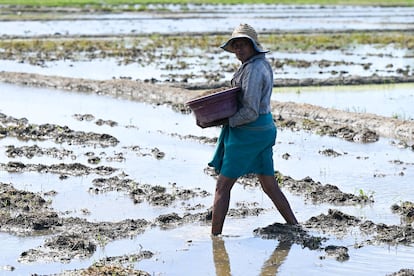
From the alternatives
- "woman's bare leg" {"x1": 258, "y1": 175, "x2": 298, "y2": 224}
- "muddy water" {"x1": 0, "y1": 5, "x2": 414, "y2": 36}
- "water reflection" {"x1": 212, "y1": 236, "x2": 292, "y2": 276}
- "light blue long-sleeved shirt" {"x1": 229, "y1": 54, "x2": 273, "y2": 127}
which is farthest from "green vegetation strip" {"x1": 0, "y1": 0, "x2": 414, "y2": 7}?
"water reflection" {"x1": 212, "y1": 236, "x2": 292, "y2": 276}

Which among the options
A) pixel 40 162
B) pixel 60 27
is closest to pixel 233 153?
pixel 40 162

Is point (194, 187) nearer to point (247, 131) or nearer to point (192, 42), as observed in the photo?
point (247, 131)

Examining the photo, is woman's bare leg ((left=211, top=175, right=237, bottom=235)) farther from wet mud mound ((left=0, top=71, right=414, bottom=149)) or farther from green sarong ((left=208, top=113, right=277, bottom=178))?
wet mud mound ((left=0, top=71, right=414, bottom=149))

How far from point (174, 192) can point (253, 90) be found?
79.2 inches

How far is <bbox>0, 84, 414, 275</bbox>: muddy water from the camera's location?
6023 millimetres

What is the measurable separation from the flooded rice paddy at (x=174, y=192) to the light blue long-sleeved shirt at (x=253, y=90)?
35.2 inches

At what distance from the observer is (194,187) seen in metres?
8.31

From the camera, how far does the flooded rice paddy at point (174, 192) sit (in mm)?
6117

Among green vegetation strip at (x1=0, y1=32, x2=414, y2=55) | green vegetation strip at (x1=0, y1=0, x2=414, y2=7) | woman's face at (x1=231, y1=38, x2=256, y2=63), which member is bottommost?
woman's face at (x1=231, y1=38, x2=256, y2=63)

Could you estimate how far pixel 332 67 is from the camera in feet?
62.1

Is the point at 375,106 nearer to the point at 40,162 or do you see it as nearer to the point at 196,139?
the point at 196,139

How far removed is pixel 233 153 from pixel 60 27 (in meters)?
26.7

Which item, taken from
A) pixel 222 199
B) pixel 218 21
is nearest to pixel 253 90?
pixel 222 199

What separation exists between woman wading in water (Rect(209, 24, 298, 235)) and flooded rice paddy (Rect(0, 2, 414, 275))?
267 mm
